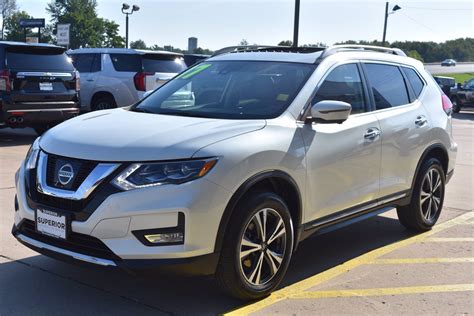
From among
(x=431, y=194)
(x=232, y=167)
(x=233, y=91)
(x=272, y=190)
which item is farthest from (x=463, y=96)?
(x=232, y=167)

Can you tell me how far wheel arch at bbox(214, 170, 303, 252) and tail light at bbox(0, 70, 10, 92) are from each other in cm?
764

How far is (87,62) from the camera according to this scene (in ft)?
45.9

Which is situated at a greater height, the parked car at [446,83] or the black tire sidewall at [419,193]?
the parked car at [446,83]

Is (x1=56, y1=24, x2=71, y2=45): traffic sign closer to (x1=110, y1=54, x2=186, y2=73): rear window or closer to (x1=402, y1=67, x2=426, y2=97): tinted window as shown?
(x1=110, y1=54, x2=186, y2=73): rear window

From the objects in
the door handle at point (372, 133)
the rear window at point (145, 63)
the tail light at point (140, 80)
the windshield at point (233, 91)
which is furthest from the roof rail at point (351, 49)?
the rear window at point (145, 63)

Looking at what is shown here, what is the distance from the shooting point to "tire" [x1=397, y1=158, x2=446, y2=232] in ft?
18.7

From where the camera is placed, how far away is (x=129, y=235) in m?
3.41

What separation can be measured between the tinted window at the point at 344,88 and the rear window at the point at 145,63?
28.8 feet

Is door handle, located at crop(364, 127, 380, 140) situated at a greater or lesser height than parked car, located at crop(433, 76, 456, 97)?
lesser

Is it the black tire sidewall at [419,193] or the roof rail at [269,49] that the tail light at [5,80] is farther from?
the black tire sidewall at [419,193]

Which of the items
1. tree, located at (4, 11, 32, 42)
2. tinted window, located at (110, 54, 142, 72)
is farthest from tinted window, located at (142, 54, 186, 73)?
tree, located at (4, 11, 32, 42)

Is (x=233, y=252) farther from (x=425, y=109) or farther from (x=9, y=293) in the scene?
(x=425, y=109)

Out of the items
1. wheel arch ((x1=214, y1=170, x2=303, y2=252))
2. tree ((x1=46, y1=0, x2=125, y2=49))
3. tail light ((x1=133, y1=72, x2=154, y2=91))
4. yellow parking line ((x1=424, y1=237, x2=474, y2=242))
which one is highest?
tree ((x1=46, y1=0, x2=125, y2=49))

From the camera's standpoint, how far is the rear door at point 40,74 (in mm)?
10344
